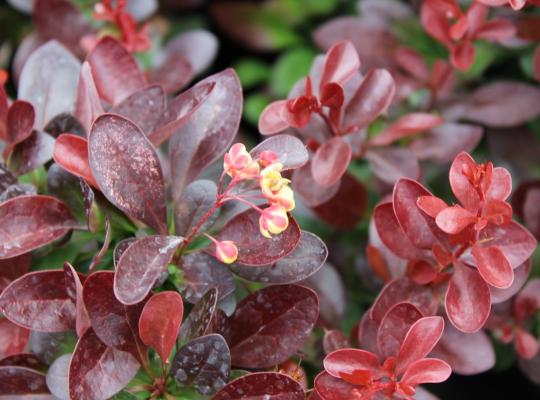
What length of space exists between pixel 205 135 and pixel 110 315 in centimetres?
23

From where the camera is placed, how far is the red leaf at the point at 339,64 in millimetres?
834

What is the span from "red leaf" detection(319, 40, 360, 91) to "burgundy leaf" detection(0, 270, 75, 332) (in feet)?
1.19

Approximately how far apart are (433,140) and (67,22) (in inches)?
23.3

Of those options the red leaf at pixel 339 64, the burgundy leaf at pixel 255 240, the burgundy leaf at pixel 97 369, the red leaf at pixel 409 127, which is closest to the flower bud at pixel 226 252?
the burgundy leaf at pixel 255 240

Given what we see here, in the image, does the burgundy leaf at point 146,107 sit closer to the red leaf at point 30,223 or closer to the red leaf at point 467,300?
the red leaf at point 30,223

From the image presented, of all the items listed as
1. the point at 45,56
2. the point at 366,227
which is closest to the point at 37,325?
the point at 45,56

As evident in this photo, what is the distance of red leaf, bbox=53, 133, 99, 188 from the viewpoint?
28.2 inches

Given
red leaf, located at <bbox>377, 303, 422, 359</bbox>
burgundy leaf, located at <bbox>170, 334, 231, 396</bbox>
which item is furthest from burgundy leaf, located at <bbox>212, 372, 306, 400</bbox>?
red leaf, located at <bbox>377, 303, 422, 359</bbox>

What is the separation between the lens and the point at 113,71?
0.90 meters

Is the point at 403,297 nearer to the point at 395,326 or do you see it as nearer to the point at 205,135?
the point at 395,326

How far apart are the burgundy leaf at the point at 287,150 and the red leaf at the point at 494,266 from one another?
195 millimetres

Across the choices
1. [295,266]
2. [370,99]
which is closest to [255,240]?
[295,266]

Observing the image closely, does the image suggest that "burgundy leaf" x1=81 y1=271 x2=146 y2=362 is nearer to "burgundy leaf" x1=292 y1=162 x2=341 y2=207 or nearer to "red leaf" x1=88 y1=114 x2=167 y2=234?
"red leaf" x1=88 y1=114 x2=167 y2=234

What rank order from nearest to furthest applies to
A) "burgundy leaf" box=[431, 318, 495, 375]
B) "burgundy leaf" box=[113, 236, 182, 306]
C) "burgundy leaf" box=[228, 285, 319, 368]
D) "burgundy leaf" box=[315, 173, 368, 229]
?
"burgundy leaf" box=[113, 236, 182, 306] < "burgundy leaf" box=[228, 285, 319, 368] < "burgundy leaf" box=[431, 318, 495, 375] < "burgundy leaf" box=[315, 173, 368, 229]
